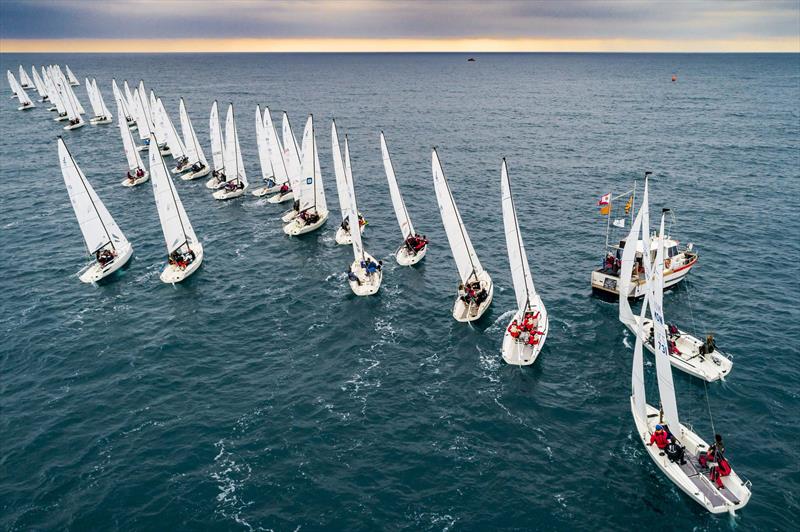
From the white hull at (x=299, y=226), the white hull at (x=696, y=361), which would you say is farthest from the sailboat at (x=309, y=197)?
the white hull at (x=696, y=361)

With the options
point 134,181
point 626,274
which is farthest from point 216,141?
point 626,274

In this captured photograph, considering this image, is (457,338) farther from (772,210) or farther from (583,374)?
(772,210)

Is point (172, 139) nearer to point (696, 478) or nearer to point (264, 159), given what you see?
point (264, 159)

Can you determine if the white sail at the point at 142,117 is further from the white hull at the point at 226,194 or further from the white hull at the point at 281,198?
the white hull at the point at 281,198

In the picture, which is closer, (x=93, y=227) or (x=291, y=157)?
(x=93, y=227)

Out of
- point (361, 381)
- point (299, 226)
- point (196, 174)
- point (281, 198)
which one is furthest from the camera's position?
point (196, 174)

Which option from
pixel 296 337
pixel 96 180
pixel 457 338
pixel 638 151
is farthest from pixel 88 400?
pixel 638 151

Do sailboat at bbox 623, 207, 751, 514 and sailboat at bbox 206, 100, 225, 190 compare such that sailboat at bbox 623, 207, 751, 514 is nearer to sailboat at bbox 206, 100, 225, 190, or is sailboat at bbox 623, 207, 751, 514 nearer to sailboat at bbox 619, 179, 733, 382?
sailboat at bbox 619, 179, 733, 382
